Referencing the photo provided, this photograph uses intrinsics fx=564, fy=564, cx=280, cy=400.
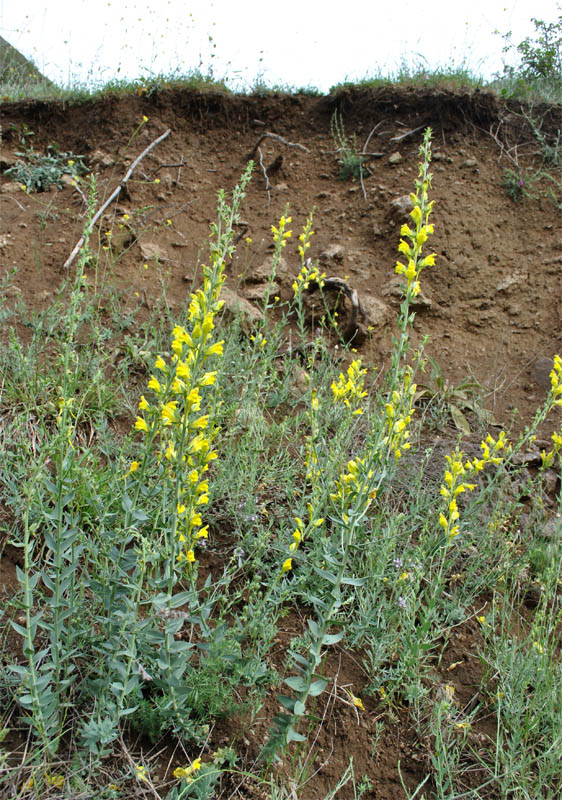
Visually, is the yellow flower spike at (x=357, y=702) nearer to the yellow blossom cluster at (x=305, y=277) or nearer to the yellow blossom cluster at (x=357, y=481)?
the yellow blossom cluster at (x=357, y=481)

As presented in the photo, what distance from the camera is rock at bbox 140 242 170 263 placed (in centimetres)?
523

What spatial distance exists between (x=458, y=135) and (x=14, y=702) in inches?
266

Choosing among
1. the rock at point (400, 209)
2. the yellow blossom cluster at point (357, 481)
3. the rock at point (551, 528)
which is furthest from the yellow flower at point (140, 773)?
the rock at point (400, 209)

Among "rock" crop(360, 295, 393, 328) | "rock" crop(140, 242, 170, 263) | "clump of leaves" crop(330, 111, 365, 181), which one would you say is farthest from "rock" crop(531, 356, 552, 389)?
"rock" crop(140, 242, 170, 263)

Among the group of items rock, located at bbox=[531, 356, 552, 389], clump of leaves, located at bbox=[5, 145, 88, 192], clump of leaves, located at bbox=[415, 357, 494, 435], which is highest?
clump of leaves, located at bbox=[5, 145, 88, 192]

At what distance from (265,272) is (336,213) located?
1478 millimetres

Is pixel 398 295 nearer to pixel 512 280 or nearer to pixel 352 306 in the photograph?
pixel 352 306

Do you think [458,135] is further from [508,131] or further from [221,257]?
[221,257]

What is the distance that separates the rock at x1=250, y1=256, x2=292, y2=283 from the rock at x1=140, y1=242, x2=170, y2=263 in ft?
2.72

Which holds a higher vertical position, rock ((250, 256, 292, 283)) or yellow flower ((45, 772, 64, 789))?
rock ((250, 256, 292, 283))

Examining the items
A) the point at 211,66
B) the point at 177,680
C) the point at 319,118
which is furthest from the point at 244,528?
the point at 211,66

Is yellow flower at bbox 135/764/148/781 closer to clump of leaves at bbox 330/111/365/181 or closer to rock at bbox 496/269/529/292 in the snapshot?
rock at bbox 496/269/529/292

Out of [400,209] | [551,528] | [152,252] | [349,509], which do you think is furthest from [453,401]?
[152,252]

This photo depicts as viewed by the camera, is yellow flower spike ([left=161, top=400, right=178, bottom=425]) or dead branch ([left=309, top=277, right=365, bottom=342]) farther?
dead branch ([left=309, top=277, right=365, bottom=342])
